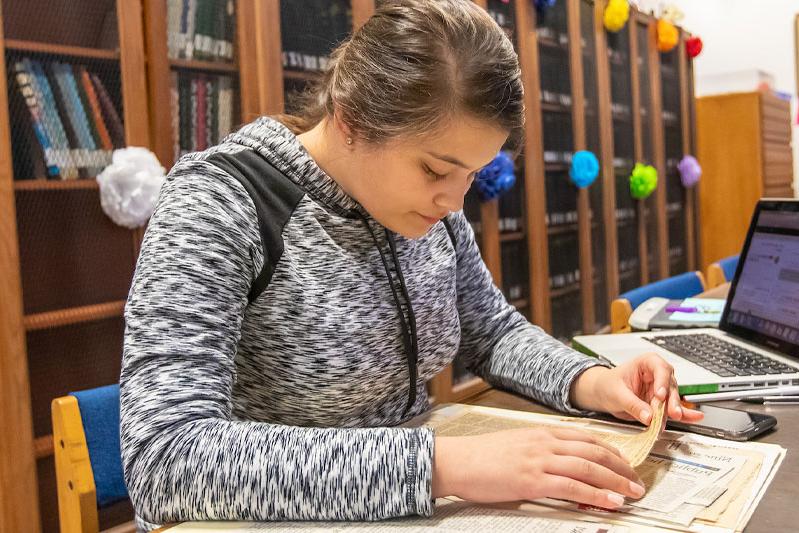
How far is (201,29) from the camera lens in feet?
6.99

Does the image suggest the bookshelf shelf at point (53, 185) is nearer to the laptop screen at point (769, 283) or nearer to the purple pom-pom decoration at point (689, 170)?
the laptop screen at point (769, 283)

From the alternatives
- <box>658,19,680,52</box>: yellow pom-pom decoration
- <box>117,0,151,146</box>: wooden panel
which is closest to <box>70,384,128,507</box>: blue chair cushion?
<box>117,0,151,146</box>: wooden panel

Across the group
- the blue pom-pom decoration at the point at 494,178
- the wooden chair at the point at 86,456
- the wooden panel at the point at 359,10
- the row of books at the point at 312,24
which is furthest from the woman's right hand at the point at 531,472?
the blue pom-pom decoration at the point at 494,178

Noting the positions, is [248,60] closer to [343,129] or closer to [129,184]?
[129,184]

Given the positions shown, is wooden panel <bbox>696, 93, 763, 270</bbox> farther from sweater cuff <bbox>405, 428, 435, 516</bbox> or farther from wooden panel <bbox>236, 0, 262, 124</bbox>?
sweater cuff <bbox>405, 428, 435, 516</bbox>

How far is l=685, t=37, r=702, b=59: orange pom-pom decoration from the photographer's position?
503 cm

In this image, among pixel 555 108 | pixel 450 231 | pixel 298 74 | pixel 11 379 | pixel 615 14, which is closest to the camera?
pixel 450 231

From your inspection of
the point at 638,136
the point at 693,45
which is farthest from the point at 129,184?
the point at 693,45

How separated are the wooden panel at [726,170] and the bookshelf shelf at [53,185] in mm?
4471

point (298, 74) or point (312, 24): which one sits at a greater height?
point (312, 24)

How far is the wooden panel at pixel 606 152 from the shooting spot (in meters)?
4.08

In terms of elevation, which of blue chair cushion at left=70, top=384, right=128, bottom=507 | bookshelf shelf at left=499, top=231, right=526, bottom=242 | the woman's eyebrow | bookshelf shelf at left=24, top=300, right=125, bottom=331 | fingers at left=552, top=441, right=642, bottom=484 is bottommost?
blue chair cushion at left=70, top=384, right=128, bottom=507

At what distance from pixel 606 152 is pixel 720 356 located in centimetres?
311

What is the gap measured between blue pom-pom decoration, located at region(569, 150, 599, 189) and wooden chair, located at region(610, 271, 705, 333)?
155cm
